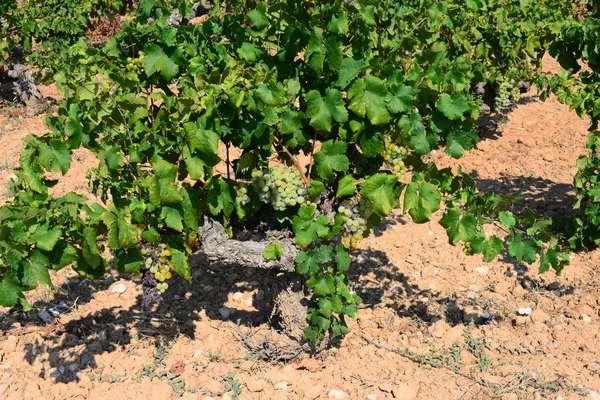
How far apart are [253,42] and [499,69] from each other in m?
4.71

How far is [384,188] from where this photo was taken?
3.22m

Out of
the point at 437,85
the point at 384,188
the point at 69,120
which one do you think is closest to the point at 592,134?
the point at 437,85

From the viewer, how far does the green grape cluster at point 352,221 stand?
347 cm

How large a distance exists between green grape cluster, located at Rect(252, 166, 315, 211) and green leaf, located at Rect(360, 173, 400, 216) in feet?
1.21

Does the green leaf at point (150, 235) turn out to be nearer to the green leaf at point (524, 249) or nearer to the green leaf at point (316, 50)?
the green leaf at point (316, 50)

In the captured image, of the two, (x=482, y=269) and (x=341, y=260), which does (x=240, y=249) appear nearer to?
(x=341, y=260)

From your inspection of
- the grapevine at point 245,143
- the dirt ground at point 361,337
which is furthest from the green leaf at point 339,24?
the dirt ground at point 361,337

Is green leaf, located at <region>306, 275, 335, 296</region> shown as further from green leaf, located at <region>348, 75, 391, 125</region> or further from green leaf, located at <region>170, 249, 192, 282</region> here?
green leaf, located at <region>348, 75, 391, 125</region>

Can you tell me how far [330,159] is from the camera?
3309 millimetres

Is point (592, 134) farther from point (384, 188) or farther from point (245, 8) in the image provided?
point (245, 8)

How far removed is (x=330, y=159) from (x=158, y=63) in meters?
1.02

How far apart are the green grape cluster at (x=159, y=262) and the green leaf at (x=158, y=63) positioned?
956mm

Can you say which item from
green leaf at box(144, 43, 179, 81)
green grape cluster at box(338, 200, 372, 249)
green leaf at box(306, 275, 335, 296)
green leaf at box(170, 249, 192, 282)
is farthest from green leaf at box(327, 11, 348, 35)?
green leaf at box(170, 249, 192, 282)

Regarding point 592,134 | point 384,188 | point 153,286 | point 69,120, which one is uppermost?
point 69,120
